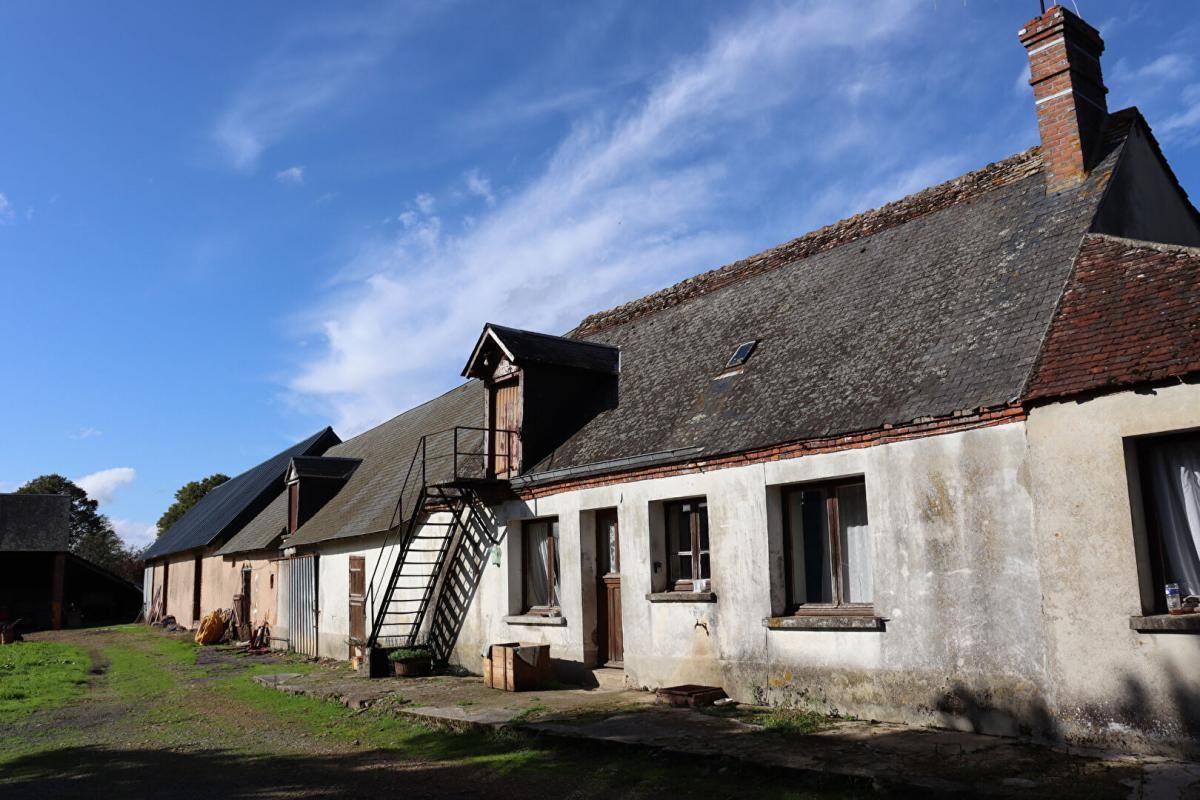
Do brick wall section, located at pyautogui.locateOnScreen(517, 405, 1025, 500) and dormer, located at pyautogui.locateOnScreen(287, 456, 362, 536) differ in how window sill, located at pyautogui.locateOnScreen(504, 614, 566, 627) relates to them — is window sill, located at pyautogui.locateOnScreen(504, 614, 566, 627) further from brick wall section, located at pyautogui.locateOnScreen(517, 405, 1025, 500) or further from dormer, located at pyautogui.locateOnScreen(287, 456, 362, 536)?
dormer, located at pyautogui.locateOnScreen(287, 456, 362, 536)

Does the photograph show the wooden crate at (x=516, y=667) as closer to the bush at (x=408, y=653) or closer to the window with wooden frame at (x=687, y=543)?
the bush at (x=408, y=653)

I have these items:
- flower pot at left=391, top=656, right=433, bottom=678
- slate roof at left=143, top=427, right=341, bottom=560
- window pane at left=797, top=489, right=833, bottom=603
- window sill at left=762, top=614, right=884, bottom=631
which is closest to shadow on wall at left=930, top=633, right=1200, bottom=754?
window sill at left=762, top=614, right=884, bottom=631

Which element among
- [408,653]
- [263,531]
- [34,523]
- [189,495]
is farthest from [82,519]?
[408,653]

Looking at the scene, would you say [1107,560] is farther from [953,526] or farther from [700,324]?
[700,324]

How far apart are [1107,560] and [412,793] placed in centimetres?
643

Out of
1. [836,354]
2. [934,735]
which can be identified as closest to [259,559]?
[836,354]

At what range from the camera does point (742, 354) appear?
1415cm

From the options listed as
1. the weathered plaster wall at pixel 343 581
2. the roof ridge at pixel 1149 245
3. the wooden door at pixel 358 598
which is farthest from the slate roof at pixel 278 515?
the roof ridge at pixel 1149 245

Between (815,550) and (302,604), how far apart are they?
50.8 feet

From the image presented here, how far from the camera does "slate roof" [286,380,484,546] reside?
2038 centimetres

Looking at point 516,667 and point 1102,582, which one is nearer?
point 1102,582

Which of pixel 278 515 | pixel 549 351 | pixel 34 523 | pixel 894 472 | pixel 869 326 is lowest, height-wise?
pixel 894 472

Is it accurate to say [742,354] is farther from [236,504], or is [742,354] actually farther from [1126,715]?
[236,504]

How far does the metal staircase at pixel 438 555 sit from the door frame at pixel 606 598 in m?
2.13
